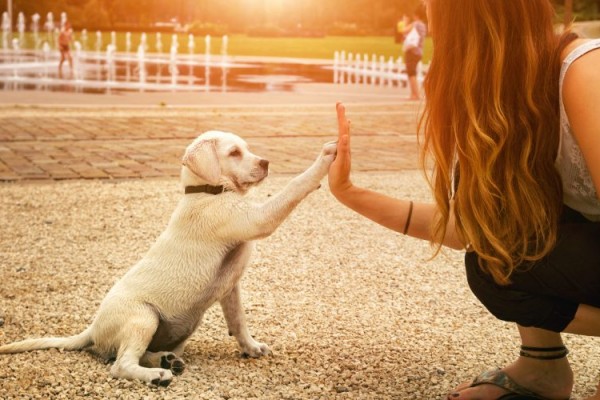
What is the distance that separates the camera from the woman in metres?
3.13

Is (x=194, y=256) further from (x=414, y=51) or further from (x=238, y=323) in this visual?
(x=414, y=51)

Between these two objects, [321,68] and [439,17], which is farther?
[321,68]

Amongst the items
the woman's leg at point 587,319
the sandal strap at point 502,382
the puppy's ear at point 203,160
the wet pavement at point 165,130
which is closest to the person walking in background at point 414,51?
the wet pavement at point 165,130

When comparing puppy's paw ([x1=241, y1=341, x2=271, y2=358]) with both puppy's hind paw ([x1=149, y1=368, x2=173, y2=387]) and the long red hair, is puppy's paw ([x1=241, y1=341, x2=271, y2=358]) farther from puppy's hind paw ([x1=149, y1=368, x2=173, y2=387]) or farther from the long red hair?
the long red hair

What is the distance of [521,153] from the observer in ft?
10.4

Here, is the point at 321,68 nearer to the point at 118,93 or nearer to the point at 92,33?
the point at 118,93

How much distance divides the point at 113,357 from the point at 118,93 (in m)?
14.9

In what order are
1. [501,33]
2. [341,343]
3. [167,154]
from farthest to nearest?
[167,154], [341,343], [501,33]

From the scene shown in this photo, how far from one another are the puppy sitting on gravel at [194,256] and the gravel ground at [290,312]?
175 mm

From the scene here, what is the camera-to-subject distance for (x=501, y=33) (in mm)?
3129

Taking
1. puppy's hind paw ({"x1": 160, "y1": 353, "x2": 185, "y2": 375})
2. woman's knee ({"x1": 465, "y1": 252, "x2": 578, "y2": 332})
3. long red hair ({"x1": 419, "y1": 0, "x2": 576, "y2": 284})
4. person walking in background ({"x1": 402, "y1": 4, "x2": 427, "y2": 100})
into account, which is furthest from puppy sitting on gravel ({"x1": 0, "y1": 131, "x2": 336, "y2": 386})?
person walking in background ({"x1": 402, "y1": 4, "x2": 427, "y2": 100})

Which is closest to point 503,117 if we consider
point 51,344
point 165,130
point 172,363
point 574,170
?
point 574,170

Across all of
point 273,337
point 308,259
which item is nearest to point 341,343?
point 273,337

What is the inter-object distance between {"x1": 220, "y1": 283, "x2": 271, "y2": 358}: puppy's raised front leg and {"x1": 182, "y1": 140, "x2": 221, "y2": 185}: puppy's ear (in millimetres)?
550
